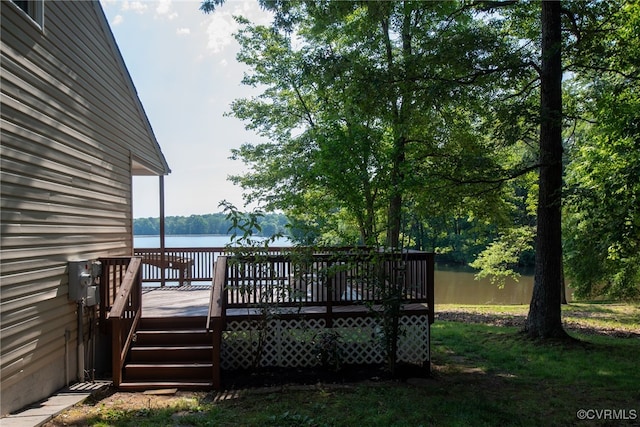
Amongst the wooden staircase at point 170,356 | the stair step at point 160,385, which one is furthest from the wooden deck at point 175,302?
the stair step at point 160,385

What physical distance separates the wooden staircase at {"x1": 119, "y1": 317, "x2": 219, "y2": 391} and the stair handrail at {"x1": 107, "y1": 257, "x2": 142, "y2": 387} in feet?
0.47

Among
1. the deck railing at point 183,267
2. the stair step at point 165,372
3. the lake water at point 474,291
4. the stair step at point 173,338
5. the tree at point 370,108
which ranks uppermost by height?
the tree at point 370,108

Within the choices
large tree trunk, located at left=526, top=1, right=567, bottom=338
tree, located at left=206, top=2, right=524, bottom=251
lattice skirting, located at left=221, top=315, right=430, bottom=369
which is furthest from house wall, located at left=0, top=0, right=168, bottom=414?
large tree trunk, located at left=526, top=1, right=567, bottom=338

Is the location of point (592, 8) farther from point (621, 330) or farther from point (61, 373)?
point (61, 373)

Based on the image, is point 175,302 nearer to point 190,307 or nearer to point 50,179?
point 190,307

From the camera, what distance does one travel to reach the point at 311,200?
488 inches

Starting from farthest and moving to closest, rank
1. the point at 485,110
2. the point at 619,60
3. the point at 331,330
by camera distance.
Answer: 1. the point at 485,110
2. the point at 619,60
3. the point at 331,330

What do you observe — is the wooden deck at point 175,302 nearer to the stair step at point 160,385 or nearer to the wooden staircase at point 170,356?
the wooden staircase at point 170,356

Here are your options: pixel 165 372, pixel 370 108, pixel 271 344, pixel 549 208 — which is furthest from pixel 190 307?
pixel 549 208

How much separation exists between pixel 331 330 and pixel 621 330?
22.4 ft

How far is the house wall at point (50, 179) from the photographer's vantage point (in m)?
3.78

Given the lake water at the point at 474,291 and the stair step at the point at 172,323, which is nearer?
the stair step at the point at 172,323

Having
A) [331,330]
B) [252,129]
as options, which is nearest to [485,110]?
[331,330]

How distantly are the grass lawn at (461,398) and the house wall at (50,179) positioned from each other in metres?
0.82
